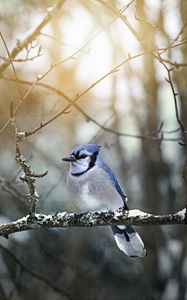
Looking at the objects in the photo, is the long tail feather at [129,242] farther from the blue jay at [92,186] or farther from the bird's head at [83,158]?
the bird's head at [83,158]

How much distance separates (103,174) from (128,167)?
6.54 feet

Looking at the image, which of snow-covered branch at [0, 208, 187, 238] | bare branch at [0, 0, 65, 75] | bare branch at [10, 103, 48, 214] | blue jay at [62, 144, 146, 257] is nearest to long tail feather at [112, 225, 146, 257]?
blue jay at [62, 144, 146, 257]

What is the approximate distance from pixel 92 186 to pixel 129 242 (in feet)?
0.79

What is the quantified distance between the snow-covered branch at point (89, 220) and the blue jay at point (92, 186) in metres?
0.31

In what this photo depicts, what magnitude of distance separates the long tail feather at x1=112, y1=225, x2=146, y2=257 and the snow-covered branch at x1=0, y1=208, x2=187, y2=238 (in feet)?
0.77

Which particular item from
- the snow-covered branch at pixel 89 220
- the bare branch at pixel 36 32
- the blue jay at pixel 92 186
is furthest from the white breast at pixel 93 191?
the bare branch at pixel 36 32

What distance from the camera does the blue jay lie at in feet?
6.13

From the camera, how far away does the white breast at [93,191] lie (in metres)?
1.88

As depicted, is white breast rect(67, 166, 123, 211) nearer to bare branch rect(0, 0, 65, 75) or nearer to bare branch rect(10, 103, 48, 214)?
bare branch rect(10, 103, 48, 214)

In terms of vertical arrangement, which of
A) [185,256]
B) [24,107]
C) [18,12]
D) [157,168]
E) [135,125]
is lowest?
[185,256]

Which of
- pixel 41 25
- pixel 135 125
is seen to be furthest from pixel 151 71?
pixel 41 25

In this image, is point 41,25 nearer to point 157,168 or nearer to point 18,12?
point 18,12

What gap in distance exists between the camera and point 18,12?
3479mm

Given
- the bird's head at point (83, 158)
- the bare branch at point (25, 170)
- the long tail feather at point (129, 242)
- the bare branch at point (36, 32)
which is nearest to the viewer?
the bare branch at point (25, 170)
